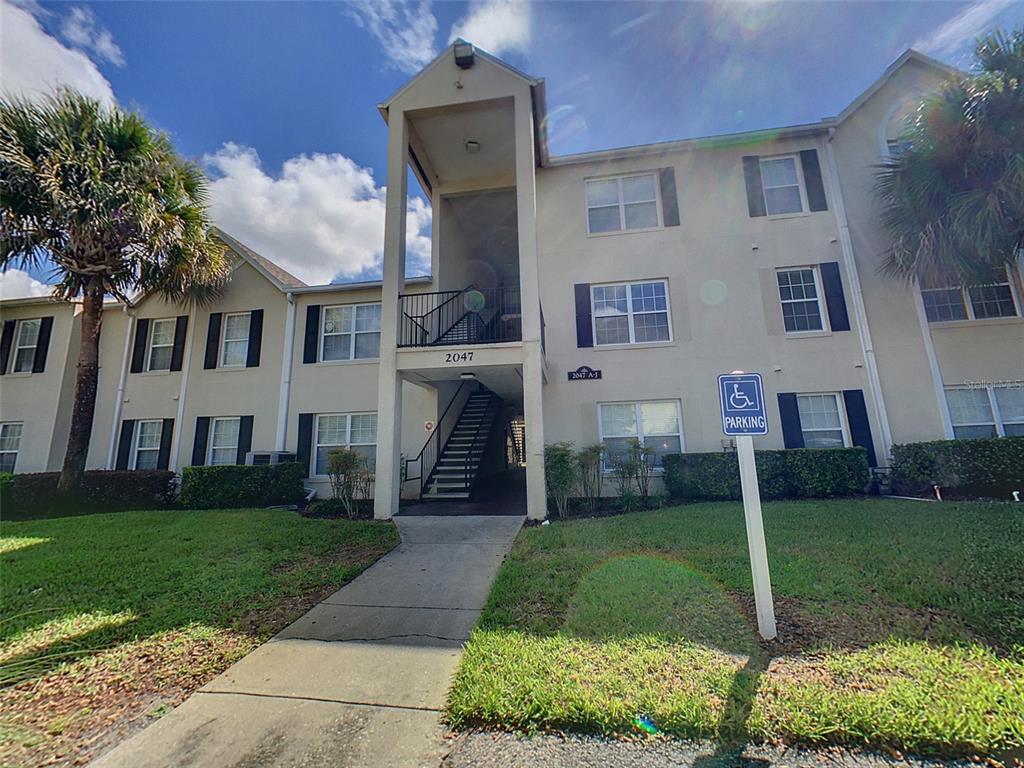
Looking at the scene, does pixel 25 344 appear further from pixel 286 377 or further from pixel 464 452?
pixel 464 452

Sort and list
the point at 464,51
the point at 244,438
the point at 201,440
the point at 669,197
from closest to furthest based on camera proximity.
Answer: the point at 464,51 < the point at 669,197 < the point at 244,438 < the point at 201,440

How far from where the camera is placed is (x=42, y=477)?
10.9 m

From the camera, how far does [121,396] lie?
1307cm

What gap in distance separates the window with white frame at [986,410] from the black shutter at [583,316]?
818 cm

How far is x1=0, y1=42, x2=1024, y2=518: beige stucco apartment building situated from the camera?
9.64 m

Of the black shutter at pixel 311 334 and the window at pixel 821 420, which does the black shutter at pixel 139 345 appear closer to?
the black shutter at pixel 311 334

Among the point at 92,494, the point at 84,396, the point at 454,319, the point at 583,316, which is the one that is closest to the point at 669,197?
the point at 583,316

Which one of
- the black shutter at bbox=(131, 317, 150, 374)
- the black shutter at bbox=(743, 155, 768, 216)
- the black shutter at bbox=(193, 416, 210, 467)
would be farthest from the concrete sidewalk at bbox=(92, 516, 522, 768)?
the black shutter at bbox=(131, 317, 150, 374)

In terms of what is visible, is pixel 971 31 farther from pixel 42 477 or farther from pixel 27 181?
pixel 42 477

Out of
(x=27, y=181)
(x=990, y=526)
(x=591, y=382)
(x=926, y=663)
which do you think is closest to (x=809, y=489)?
(x=990, y=526)

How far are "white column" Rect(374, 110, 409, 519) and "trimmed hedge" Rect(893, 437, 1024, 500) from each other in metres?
10.7

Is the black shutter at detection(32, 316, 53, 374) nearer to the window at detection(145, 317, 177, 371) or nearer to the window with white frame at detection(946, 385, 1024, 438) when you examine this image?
the window at detection(145, 317, 177, 371)

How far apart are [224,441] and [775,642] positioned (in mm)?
13901

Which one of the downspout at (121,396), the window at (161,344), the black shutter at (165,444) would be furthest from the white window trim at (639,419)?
the downspout at (121,396)
